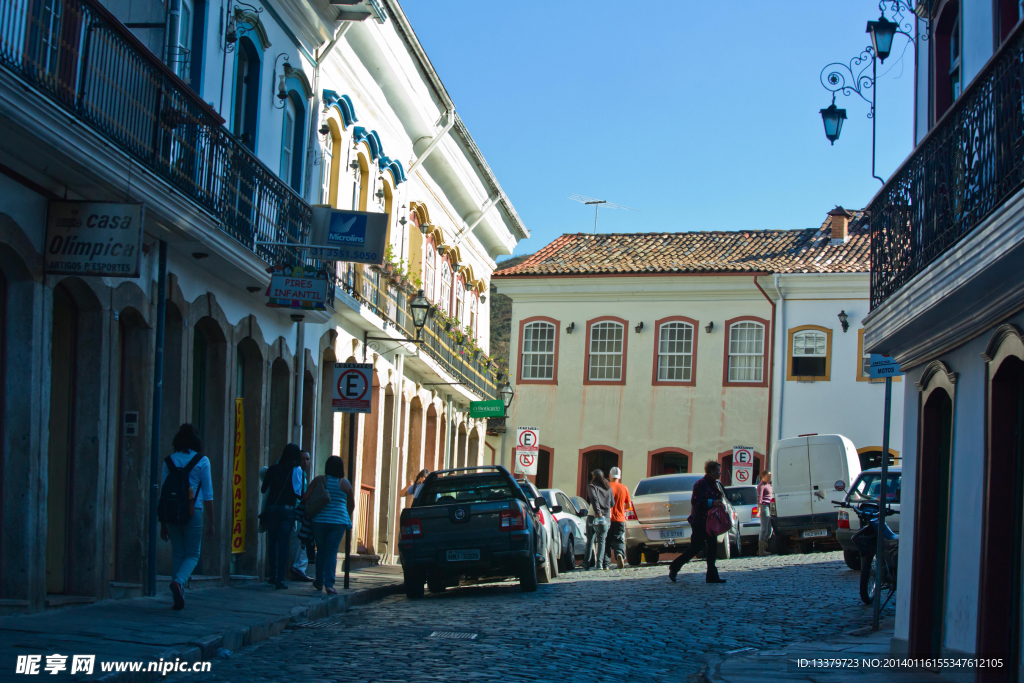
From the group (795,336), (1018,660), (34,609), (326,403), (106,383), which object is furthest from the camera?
(795,336)

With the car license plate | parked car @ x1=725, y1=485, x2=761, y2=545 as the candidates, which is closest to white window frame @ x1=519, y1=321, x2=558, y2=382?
parked car @ x1=725, y1=485, x2=761, y2=545

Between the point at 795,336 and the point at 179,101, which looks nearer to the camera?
the point at 179,101

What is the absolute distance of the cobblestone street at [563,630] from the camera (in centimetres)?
942

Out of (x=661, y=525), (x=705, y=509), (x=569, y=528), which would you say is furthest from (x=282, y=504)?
(x=661, y=525)

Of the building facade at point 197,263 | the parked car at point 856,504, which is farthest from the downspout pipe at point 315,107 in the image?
the parked car at point 856,504

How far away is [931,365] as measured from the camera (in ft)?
37.3

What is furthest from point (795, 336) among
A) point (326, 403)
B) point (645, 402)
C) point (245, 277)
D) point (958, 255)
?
point (958, 255)

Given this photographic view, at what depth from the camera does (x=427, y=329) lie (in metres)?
28.9

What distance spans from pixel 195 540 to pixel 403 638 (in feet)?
7.21

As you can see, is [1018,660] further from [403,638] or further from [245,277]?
[245,277]

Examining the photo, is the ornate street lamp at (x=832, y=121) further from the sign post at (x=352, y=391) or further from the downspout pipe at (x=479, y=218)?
the downspout pipe at (x=479, y=218)

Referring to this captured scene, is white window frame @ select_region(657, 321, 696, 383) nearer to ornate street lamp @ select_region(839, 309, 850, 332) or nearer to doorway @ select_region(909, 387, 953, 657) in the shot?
ornate street lamp @ select_region(839, 309, 850, 332)

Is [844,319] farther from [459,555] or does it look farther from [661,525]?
[459,555]

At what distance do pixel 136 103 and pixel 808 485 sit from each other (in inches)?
728
